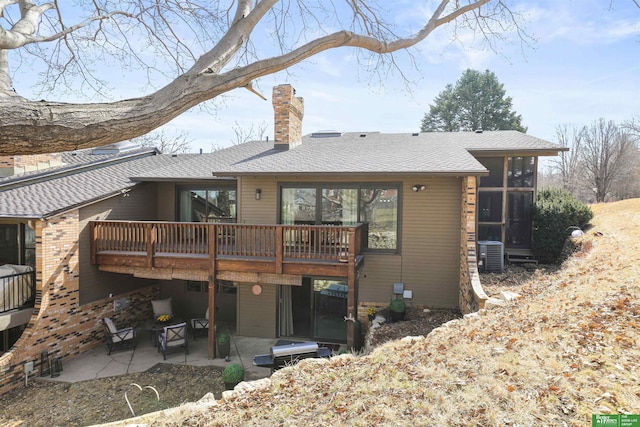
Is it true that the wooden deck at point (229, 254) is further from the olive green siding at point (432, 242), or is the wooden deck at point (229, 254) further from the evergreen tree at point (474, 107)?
the evergreen tree at point (474, 107)

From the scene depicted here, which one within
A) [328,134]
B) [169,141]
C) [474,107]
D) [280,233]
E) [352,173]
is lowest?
[280,233]

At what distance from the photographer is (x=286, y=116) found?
11320mm

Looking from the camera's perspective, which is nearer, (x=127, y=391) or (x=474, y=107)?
(x=127, y=391)

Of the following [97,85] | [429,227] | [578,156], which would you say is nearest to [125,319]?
[97,85]

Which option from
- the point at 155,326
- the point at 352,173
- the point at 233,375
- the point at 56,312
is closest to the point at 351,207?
the point at 352,173

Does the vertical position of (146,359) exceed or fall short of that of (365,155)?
it falls short

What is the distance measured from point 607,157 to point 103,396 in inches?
1228

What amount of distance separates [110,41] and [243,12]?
3.98 meters

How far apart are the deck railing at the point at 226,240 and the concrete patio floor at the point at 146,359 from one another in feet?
8.38

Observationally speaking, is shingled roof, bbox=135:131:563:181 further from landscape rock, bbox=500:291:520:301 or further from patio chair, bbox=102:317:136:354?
patio chair, bbox=102:317:136:354

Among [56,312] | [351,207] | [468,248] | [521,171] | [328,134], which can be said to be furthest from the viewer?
[328,134]

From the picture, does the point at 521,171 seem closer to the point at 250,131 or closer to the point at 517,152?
the point at 517,152

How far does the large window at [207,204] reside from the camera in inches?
430

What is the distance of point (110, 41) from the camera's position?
21.6 ft
